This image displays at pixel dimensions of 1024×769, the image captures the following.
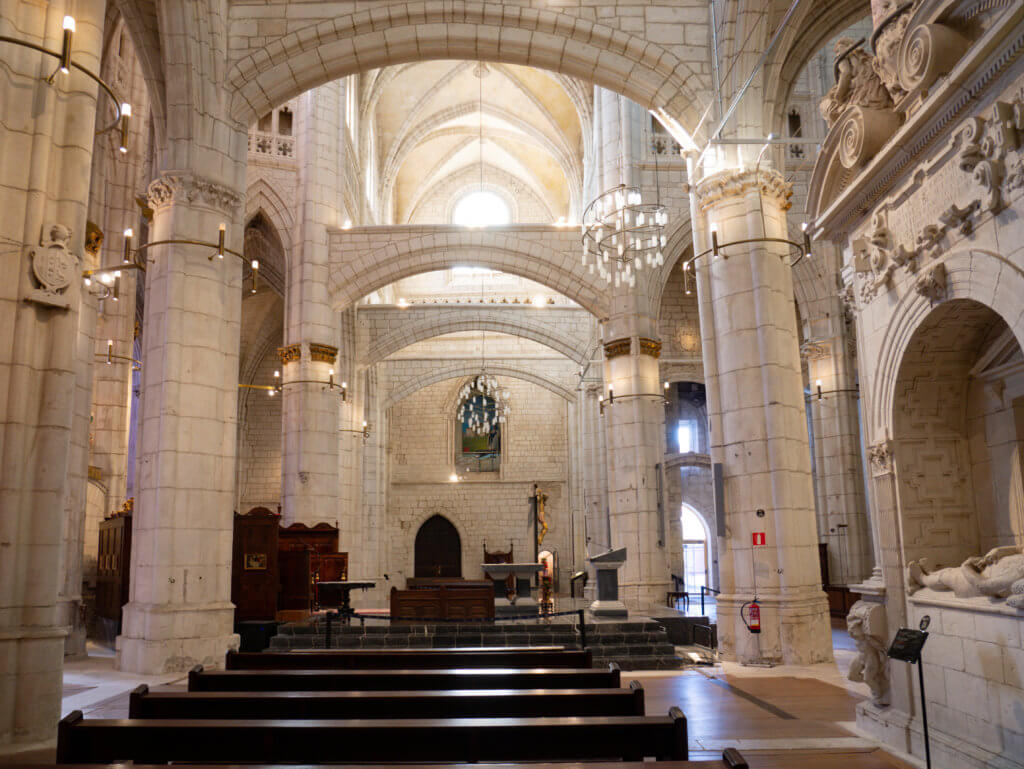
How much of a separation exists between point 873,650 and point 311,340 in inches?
548

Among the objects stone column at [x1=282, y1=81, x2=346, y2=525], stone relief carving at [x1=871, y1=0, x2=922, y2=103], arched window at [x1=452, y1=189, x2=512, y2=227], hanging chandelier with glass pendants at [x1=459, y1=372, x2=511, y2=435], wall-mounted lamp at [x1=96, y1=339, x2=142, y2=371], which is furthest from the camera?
arched window at [x1=452, y1=189, x2=512, y2=227]

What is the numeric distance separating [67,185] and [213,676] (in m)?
3.99

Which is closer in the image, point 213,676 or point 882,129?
point 213,676

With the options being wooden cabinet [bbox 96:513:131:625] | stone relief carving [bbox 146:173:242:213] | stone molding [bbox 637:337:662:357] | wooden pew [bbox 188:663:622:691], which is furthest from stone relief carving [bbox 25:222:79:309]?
stone molding [bbox 637:337:662:357]

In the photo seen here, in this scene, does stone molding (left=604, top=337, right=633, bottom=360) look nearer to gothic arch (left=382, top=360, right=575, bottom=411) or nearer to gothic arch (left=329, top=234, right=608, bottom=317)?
gothic arch (left=329, top=234, right=608, bottom=317)

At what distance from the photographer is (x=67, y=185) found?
6504mm

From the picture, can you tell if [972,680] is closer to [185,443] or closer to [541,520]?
[185,443]

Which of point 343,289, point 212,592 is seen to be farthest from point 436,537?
point 212,592

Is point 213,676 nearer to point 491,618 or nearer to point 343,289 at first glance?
point 491,618

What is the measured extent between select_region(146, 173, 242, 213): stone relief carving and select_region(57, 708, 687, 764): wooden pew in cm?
849

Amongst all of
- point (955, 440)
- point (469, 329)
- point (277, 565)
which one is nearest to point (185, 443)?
point (277, 565)

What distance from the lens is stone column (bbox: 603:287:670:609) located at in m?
16.7

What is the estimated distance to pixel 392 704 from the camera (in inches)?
172

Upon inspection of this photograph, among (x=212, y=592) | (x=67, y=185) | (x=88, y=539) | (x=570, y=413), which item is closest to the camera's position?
(x=67, y=185)
